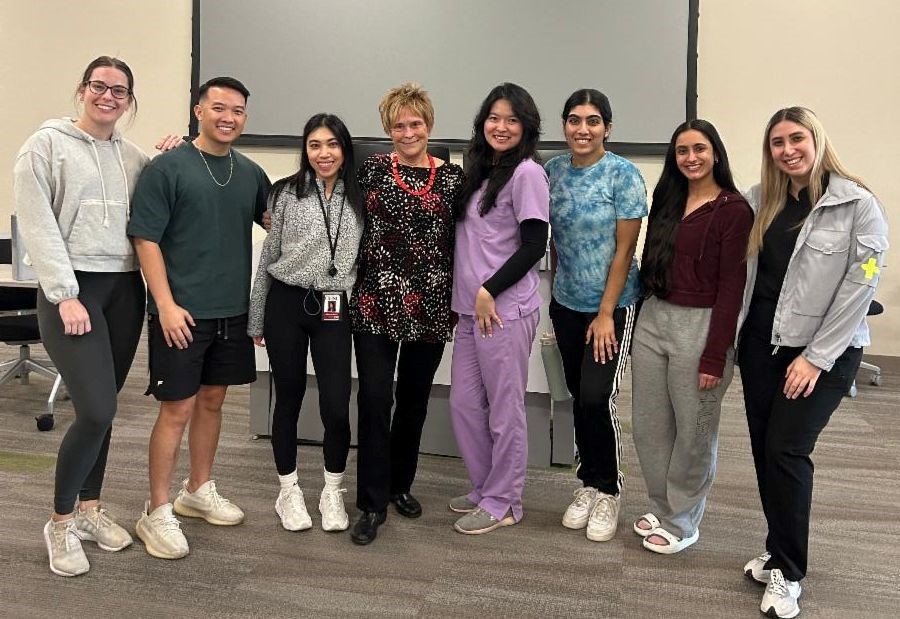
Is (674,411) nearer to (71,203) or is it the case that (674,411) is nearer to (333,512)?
(333,512)

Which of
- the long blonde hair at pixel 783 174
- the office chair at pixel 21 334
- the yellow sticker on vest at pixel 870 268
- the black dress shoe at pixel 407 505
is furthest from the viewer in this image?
the office chair at pixel 21 334

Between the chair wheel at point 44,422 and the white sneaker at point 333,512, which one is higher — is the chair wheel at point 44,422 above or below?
below

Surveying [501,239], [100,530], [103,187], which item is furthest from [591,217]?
[100,530]

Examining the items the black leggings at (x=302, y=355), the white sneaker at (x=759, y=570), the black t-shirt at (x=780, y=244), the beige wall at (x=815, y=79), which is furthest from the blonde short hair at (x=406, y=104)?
the beige wall at (x=815, y=79)

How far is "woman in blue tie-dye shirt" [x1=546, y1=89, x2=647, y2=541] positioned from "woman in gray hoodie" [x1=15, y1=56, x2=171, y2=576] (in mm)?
1297

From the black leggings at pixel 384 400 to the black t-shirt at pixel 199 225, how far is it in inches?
17.2

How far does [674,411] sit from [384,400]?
0.90 m

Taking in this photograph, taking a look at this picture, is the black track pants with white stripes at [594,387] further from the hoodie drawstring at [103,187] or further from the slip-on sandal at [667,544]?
the hoodie drawstring at [103,187]

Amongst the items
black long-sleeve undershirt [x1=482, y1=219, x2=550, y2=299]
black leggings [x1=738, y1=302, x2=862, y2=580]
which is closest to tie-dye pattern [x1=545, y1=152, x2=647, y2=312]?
black long-sleeve undershirt [x1=482, y1=219, x2=550, y2=299]

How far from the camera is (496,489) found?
8.11 feet

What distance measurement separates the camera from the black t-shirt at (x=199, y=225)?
2.07 metres

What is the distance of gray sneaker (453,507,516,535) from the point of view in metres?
2.43

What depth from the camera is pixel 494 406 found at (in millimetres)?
2391

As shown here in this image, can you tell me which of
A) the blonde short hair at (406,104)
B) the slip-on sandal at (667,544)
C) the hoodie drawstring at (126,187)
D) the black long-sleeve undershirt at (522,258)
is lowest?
the slip-on sandal at (667,544)
